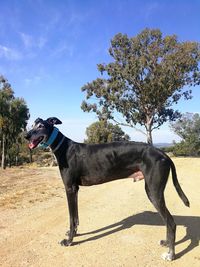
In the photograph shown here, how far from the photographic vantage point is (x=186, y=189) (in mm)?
10766

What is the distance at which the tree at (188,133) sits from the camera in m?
56.1

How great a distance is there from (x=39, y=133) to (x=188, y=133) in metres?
60.4

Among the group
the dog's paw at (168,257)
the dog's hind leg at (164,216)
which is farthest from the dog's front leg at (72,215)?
the dog's paw at (168,257)

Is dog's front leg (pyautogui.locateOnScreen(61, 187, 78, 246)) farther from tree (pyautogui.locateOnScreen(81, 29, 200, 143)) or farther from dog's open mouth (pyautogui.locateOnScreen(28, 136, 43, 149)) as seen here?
tree (pyautogui.locateOnScreen(81, 29, 200, 143))

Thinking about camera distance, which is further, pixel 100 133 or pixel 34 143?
pixel 100 133

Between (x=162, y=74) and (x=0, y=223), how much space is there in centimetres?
2632

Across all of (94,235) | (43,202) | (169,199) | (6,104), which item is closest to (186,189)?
(169,199)

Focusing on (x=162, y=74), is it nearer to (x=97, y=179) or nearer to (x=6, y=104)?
(x=6, y=104)

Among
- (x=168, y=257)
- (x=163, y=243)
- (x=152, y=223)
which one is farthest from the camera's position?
(x=152, y=223)

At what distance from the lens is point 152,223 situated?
6.70 m

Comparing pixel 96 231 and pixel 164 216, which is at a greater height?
pixel 164 216

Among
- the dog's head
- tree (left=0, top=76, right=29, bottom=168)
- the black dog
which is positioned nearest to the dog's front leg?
the black dog

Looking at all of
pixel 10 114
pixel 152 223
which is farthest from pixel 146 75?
pixel 152 223

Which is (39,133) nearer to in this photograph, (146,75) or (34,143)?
(34,143)
